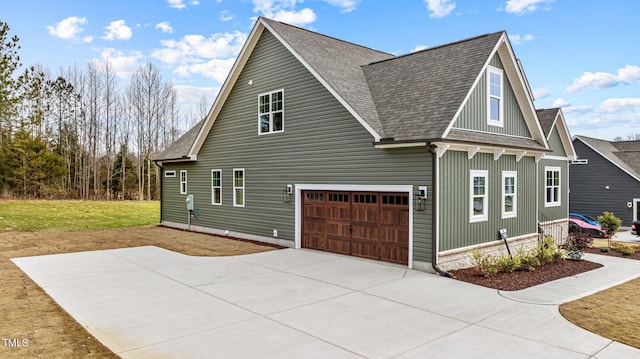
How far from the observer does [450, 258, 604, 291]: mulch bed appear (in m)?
9.01

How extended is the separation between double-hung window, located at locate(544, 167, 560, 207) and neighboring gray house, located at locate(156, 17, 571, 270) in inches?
29.4

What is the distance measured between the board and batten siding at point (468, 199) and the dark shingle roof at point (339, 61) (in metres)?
2.28

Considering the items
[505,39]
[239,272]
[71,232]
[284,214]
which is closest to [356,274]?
[239,272]

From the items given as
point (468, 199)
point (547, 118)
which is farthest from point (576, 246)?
point (547, 118)

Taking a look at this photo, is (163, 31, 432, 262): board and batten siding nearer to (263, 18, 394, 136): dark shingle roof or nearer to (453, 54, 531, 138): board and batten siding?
(263, 18, 394, 136): dark shingle roof

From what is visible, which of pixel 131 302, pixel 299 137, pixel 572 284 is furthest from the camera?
pixel 299 137

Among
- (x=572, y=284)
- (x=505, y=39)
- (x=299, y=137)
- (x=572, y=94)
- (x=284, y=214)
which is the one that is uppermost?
(x=572, y=94)

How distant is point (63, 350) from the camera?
5266 mm

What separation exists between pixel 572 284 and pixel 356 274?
Result: 16.6ft

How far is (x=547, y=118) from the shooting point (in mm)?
17641

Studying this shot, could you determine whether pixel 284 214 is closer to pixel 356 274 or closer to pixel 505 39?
pixel 356 274

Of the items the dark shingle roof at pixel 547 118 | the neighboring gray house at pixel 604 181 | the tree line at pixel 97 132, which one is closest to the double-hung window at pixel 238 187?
the dark shingle roof at pixel 547 118

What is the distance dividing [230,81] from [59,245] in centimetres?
874

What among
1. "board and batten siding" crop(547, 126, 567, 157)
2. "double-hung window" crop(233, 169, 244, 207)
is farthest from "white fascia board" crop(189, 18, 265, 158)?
"board and batten siding" crop(547, 126, 567, 157)
